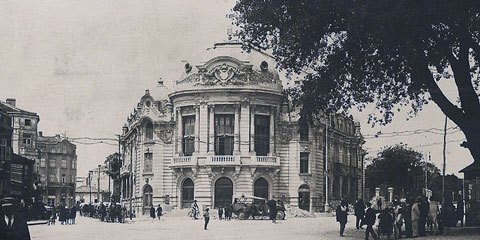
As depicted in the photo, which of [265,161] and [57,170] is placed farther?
[57,170]

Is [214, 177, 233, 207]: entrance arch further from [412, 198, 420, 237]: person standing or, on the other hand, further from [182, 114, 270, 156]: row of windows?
[412, 198, 420, 237]: person standing

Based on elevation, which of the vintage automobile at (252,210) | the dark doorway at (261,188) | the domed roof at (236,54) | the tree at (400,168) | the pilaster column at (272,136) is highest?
the domed roof at (236,54)

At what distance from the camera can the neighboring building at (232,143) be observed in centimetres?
5944

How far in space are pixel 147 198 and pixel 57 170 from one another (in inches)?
1209

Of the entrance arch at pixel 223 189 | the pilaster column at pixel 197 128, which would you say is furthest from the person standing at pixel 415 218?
the pilaster column at pixel 197 128

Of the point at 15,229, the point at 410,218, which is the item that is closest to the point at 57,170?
the point at 410,218

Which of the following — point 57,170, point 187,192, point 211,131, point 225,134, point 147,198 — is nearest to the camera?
point 211,131

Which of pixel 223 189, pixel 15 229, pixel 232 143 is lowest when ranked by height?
pixel 15 229

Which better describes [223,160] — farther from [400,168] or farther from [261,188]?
[400,168]

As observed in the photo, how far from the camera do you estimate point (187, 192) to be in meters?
61.4

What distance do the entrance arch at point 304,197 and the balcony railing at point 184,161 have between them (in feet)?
30.2

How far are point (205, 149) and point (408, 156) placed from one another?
16.1 m

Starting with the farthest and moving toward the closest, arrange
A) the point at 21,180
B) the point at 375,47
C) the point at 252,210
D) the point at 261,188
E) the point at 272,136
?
the point at 272,136 → the point at 261,188 → the point at 252,210 → the point at 21,180 → the point at 375,47

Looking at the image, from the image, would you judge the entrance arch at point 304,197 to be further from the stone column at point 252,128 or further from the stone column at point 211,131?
the stone column at point 211,131
